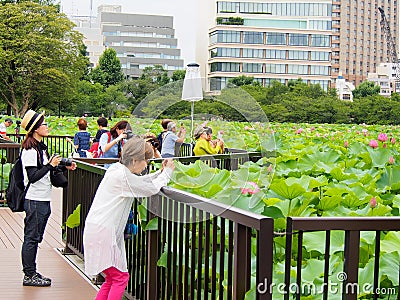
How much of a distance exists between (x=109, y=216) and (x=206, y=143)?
1.26 meters

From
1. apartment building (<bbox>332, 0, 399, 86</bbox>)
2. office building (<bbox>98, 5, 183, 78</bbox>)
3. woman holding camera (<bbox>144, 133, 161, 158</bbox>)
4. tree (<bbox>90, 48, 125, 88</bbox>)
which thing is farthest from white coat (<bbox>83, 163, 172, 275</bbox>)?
apartment building (<bbox>332, 0, 399, 86</bbox>)

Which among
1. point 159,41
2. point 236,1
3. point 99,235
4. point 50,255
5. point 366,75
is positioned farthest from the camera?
point 366,75

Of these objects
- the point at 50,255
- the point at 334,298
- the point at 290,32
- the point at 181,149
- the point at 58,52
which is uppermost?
the point at 290,32

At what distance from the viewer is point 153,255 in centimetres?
518

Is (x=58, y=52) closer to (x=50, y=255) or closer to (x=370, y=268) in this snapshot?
(x=50, y=255)

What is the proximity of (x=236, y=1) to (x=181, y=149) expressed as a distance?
355 ft

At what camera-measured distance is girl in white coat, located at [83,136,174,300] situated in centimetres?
452

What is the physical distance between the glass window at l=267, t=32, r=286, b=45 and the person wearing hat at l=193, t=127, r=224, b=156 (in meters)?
98.7

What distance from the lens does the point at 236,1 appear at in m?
112

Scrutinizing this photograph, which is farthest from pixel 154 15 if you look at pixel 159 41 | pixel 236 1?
pixel 236 1

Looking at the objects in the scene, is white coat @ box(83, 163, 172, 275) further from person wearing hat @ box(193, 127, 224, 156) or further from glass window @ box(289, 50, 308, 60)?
glass window @ box(289, 50, 308, 60)

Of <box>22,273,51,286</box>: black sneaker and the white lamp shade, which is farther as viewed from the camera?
<box>22,273,51,286</box>: black sneaker

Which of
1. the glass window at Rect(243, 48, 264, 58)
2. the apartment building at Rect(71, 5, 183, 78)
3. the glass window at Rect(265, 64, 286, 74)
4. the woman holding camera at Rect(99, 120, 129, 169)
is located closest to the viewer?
the woman holding camera at Rect(99, 120, 129, 169)

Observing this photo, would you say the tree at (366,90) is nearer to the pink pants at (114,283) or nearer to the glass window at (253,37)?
the glass window at (253,37)
